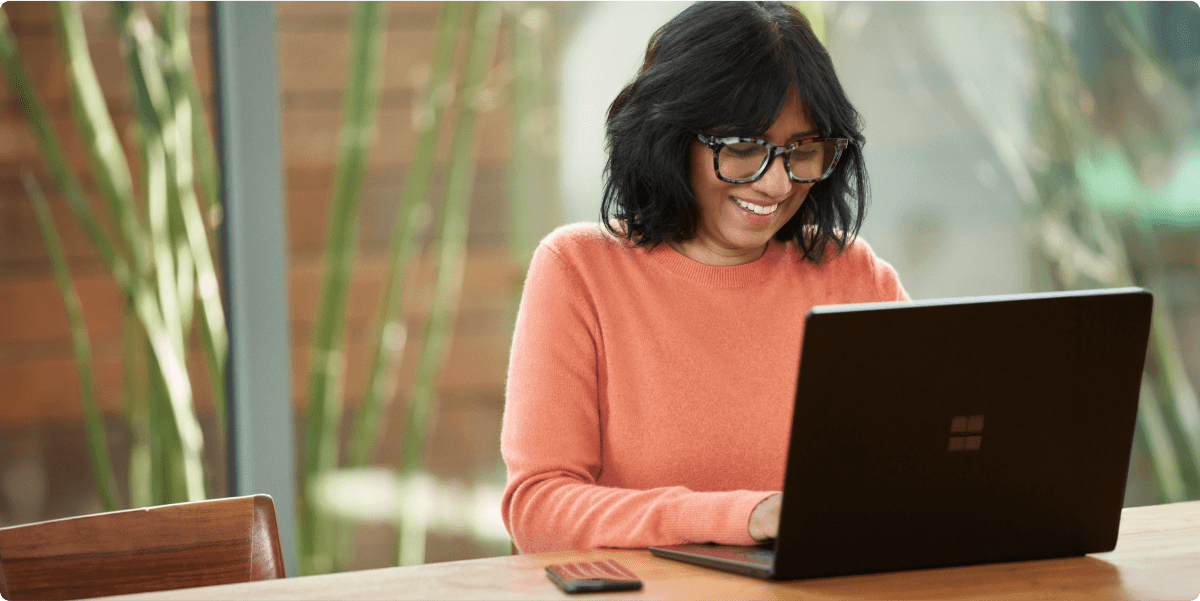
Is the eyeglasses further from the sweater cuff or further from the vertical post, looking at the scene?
the vertical post

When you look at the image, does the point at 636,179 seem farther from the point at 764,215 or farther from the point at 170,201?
the point at 170,201

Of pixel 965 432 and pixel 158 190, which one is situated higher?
pixel 158 190

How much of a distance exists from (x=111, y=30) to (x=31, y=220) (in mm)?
441

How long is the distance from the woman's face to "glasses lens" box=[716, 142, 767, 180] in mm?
19

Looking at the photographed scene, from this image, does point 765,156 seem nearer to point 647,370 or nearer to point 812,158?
point 812,158

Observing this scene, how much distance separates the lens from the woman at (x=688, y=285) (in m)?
1.36

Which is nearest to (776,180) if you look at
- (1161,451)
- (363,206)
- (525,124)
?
(525,124)

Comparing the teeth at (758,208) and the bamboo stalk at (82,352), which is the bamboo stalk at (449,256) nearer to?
the bamboo stalk at (82,352)

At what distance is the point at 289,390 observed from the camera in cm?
228

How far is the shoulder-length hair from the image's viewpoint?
1365mm

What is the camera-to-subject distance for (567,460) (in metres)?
1.30

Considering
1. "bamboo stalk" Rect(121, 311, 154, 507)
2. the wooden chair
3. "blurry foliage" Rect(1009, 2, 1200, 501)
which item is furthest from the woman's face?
"blurry foliage" Rect(1009, 2, 1200, 501)

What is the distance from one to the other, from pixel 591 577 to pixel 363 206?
5.13 ft

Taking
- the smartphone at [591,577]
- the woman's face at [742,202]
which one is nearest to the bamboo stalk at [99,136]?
the woman's face at [742,202]
